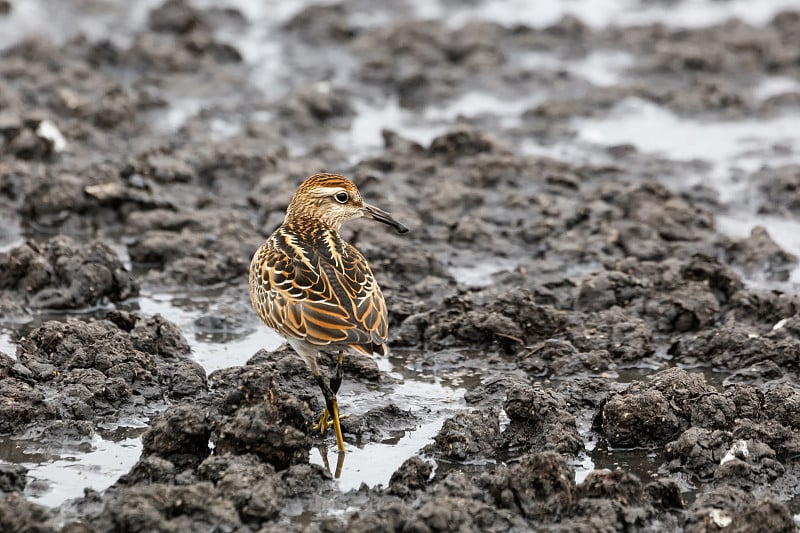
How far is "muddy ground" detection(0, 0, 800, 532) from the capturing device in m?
7.42

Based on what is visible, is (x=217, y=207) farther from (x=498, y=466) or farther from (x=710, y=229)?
(x=498, y=466)

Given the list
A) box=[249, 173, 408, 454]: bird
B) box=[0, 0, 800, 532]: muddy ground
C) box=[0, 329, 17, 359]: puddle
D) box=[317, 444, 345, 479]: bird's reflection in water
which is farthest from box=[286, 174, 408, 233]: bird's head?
box=[0, 329, 17, 359]: puddle

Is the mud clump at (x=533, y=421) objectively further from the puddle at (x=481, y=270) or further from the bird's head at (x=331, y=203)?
the puddle at (x=481, y=270)

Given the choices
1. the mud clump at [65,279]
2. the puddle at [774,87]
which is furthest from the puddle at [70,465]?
the puddle at [774,87]

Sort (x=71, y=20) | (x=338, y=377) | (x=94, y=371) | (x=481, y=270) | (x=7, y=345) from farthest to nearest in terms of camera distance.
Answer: (x=71, y=20)
(x=481, y=270)
(x=7, y=345)
(x=338, y=377)
(x=94, y=371)

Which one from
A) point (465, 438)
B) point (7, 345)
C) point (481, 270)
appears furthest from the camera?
point (481, 270)

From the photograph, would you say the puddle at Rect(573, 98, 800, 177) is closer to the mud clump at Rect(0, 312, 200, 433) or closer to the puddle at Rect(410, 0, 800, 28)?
the puddle at Rect(410, 0, 800, 28)

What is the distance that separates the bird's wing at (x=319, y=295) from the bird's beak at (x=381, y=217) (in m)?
0.67

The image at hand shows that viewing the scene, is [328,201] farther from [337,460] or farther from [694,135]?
[694,135]

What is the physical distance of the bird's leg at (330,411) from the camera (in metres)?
8.34

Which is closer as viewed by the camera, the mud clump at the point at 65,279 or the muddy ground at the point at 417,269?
the muddy ground at the point at 417,269

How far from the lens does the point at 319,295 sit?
28.1ft

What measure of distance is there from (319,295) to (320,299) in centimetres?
5

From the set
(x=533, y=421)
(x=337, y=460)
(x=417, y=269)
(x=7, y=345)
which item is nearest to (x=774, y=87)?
(x=417, y=269)
